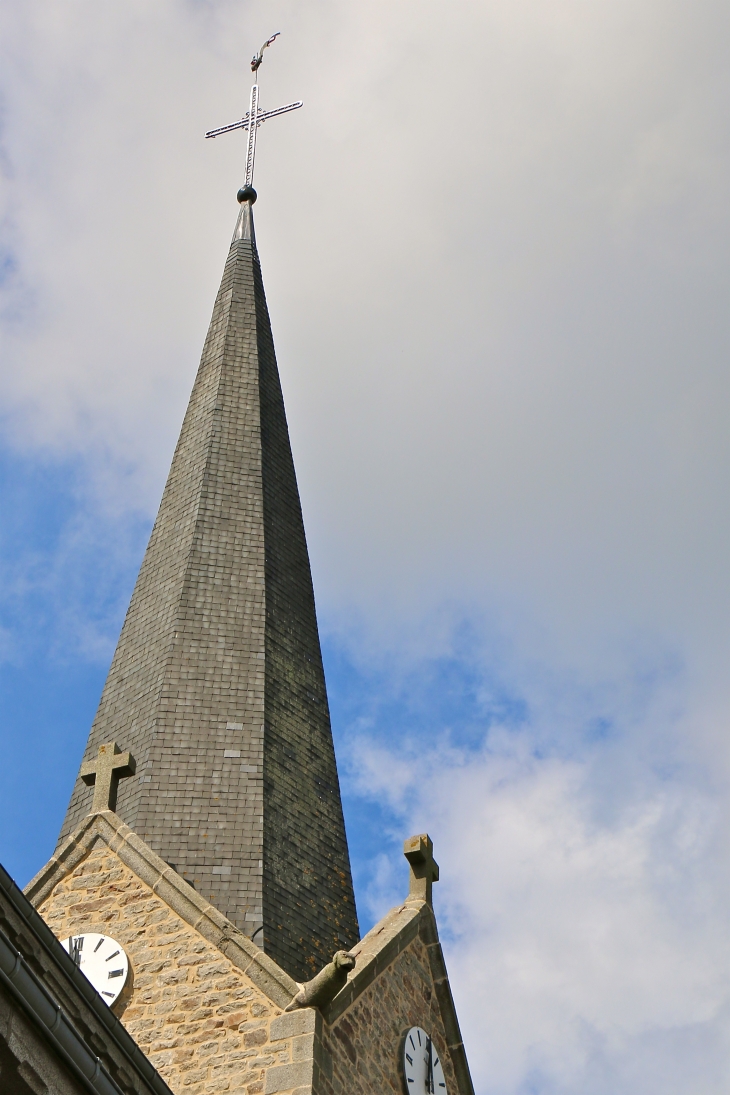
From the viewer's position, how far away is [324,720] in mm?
19938

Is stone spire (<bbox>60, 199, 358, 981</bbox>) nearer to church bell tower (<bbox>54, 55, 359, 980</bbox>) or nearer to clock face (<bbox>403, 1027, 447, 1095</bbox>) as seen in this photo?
church bell tower (<bbox>54, 55, 359, 980</bbox>)

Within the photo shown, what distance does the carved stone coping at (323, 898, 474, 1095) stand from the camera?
15.6 meters

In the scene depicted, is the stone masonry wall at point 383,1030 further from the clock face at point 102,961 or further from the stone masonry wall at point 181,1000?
the clock face at point 102,961

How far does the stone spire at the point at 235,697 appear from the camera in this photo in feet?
55.9

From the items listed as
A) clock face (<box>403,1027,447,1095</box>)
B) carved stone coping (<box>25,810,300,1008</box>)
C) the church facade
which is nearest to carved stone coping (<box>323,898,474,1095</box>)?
the church facade

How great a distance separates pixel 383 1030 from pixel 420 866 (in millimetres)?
2327

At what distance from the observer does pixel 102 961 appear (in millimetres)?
15531

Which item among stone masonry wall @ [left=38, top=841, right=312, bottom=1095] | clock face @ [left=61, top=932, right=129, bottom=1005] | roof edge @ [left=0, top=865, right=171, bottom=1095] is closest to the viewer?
roof edge @ [left=0, top=865, right=171, bottom=1095]

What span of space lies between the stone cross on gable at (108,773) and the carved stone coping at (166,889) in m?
0.17

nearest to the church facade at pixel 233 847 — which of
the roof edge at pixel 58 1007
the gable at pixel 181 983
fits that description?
the gable at pixel 181 983

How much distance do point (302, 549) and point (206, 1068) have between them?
883cm

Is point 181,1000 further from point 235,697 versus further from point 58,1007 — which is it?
point 58,1007

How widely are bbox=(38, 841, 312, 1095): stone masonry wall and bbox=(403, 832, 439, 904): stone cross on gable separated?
106 inches

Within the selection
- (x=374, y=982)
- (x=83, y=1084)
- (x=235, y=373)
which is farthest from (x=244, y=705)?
(x=83, y=1084)
